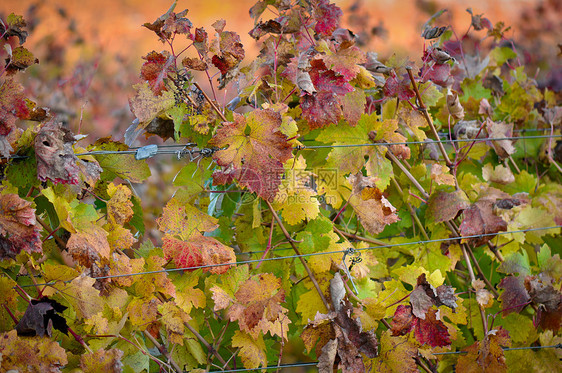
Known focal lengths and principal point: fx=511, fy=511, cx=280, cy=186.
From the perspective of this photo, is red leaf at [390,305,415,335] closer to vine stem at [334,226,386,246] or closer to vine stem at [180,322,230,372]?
vine stem at [334,226,386,246]

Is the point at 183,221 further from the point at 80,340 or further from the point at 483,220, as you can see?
the point at 483,220

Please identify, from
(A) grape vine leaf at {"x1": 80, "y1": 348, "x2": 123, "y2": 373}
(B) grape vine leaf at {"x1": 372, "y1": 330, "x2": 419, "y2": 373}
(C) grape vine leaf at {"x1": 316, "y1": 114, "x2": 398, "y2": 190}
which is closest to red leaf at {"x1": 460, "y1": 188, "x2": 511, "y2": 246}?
(C) grape vine leaf at {"x1": 316, "y1": 114, "x2": 398, "y2": 190}

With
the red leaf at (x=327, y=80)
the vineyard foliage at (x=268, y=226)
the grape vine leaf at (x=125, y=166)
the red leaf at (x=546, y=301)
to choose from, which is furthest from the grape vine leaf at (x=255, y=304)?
the red leaf at (x=546, y=301)

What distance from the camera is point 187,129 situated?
1.24 metres

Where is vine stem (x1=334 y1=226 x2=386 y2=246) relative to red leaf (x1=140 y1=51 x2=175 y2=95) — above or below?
below

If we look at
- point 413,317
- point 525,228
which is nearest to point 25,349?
point 413,317

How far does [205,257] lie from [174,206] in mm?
141

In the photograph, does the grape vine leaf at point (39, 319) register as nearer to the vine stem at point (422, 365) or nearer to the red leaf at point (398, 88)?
the vine stem at point (422, 365)

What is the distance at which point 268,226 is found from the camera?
48.7 inches

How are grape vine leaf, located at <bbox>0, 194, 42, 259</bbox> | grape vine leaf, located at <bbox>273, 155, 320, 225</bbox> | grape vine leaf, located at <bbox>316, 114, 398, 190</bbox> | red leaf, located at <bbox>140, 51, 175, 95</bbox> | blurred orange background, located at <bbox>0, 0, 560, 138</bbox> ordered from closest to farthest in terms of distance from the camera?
grape vine leaf, located at <bbox>0, 194, 42, 259</bbox> → red leaf, located at <bbox>140, 51, 175, 95</bbox> → grape vine leaf, located at <bbox>273, 155, 320, 225</bbox> → grape vine leaf, located at <bbox>316, 114, 398, 190</bbox> → blurred orange background, located at <bbox>0, 0, 560, 138</bbox>

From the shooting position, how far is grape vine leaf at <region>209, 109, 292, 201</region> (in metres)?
1.02

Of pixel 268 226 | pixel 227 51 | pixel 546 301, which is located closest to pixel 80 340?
pixel 268 226

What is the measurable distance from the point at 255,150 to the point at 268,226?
26cm

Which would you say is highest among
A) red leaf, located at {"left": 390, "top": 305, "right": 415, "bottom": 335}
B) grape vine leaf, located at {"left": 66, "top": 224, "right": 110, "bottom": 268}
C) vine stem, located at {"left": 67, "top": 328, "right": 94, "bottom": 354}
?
grape vine leaf, located at {"left": 66, "top": 224, "right": 110, "bottom": 268}
